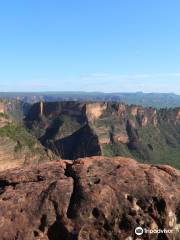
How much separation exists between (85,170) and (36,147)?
8315 centimetres

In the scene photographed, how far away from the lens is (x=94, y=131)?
164 m

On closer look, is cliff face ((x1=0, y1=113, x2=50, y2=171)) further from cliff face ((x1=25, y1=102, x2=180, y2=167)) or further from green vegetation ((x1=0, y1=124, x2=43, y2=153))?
cliff face ((x1=25, y1=102, x2=180, y2=167))

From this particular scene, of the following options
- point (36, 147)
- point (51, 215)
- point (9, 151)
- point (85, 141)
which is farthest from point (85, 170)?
point (85, 141)

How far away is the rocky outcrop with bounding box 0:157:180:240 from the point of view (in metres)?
16.9

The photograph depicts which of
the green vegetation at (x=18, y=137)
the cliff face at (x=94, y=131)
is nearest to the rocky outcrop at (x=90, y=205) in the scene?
the green vegetation at (x=18, y=137)

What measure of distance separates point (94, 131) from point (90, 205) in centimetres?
14717

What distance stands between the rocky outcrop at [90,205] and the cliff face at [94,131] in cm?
13169

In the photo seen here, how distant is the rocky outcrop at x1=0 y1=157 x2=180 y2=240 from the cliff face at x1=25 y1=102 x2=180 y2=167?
13169 centimetres

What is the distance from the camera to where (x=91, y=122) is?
17600 centimetres

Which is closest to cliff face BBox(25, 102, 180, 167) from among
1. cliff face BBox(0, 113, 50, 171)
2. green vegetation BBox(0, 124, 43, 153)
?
green vegetation BBox(0, 124, 43, 153)

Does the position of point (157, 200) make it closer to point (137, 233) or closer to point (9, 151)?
point (137, 233)

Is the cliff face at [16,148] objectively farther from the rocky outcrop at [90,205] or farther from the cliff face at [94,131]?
the rocky outcrop at [90,205]

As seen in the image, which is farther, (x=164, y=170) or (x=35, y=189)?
(x=164, y=170)

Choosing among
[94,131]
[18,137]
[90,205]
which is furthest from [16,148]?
[90,205]
